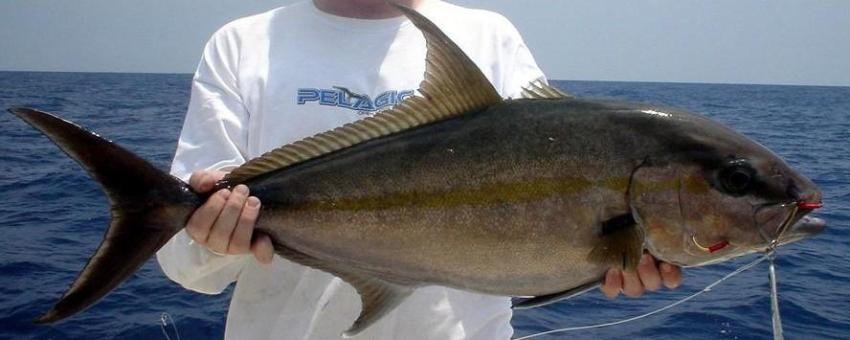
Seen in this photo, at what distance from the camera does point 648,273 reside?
90.7 inches

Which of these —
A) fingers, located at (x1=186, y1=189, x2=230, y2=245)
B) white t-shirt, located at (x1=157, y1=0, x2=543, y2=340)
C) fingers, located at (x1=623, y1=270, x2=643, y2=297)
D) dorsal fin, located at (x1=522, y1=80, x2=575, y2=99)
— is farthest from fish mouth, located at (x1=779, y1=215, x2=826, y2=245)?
fingers, located at (x1=186, y1=189, x2=230, y2=245)

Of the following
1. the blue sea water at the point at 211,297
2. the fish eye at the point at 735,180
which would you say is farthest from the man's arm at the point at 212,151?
the blue sea water at the point at 211,297

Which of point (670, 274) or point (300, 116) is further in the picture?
point (300, 116)

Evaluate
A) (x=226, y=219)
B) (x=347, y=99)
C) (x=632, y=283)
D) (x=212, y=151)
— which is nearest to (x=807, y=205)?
(x=632, y=283)

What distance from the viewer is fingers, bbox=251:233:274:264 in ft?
7.76

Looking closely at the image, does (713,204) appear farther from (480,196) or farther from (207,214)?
(207,214)

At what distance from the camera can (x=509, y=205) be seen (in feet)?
7.32

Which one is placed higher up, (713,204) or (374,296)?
(713,204)

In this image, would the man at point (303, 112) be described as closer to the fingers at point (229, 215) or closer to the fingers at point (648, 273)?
the fingers at point (229, 215)

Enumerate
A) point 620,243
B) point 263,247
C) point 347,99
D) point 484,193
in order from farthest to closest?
point 347,99 → point 263,247 → point 484,193 → point 620,243

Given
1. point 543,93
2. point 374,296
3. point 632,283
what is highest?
point 543,93

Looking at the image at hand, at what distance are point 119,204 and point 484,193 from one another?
107cm

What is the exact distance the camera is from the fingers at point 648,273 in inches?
89.1

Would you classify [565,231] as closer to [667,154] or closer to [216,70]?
[667,154]
